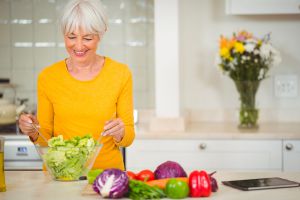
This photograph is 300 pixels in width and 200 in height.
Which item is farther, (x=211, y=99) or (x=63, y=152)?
(x=211, y=99)

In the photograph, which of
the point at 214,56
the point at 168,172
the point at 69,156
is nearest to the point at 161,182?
the point at 168,172

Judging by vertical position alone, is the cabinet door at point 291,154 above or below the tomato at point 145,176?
below

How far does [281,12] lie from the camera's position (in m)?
3.81

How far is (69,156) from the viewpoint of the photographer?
2.16m

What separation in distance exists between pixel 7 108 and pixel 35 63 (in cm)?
55

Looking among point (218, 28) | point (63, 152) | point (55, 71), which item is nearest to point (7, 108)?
point (55, 71)

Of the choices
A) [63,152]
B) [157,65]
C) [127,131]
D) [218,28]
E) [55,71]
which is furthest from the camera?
[218,28]

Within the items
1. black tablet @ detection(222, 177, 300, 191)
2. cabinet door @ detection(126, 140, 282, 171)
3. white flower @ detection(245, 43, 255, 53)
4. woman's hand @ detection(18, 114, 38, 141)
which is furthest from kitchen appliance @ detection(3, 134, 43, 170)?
black tablet @ detection(222, 177, 300, 191)

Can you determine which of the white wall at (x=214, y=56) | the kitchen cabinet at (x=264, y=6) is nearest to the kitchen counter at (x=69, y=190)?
the kitchen cabinet at (x=264, y=6)

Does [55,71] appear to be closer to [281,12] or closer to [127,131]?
[127,131]

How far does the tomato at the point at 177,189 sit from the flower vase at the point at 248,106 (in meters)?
1.94

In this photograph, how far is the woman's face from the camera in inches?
98.3

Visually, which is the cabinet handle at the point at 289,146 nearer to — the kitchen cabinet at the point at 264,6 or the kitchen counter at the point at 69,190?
the kitchen cabinet at the point at 264,6

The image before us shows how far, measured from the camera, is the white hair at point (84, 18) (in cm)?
246
